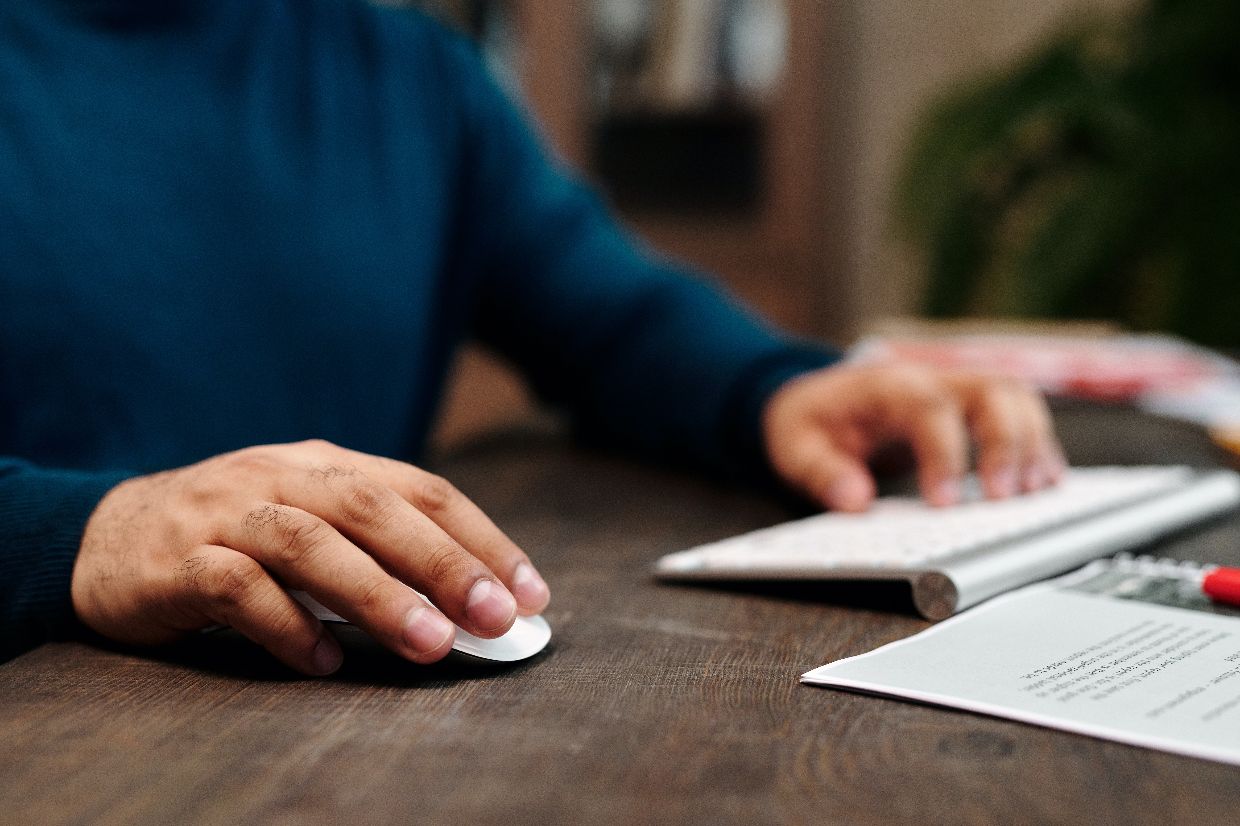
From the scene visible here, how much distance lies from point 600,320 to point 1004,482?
428mm

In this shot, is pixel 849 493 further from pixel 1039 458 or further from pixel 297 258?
pixel 297 258

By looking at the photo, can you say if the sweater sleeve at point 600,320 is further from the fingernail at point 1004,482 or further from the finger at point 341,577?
the finger at point 341,577

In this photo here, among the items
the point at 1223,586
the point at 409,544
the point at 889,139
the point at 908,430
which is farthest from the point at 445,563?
the point at 889,139

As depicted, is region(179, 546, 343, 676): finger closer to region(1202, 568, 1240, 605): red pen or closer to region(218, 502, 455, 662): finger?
region(218, 502, 455, 662): finger

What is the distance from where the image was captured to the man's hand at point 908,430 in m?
0.70

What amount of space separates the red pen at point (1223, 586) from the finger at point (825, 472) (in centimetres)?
23

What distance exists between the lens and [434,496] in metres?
0.45

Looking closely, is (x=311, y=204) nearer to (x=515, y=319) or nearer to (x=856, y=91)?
(x=515, y=319)

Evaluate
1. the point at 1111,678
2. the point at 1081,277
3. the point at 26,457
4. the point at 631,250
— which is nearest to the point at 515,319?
the point at 631,250

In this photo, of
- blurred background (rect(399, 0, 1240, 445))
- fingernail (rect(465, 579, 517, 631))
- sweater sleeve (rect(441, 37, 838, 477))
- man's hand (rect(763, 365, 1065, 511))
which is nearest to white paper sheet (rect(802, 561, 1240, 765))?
fingernail (rect(465, 579, 517, 631))

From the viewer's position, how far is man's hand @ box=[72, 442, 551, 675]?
0.41m

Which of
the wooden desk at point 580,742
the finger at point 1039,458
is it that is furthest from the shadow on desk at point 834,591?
the finger at point 1039,458

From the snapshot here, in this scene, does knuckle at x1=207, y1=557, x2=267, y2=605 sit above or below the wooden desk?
above

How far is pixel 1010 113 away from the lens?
2.02 metres
